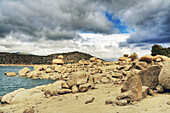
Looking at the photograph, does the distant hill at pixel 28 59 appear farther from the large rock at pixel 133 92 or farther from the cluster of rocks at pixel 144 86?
the large rock at pixel 133 92

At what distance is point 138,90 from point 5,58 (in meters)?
124

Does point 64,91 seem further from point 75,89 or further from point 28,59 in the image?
point 28,59

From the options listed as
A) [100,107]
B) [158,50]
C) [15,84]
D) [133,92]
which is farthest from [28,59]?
[133,92]

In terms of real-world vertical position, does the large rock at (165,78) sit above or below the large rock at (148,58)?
below

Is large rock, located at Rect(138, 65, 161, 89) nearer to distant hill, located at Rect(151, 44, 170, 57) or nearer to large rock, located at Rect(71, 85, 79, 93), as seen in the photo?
large rock, located at Rect(71, 85, 79, 93)

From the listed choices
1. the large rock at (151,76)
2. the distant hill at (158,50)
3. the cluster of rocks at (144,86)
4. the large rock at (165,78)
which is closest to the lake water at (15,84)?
the cluster of rocks at (144,86)

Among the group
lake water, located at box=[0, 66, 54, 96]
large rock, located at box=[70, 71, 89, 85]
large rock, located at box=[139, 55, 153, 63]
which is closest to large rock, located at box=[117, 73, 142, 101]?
large rock, located at box=[70, 71, 89, 85]

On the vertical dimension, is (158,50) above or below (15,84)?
above

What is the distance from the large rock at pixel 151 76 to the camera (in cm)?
838

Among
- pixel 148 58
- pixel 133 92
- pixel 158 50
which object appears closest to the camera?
pixel 133 92

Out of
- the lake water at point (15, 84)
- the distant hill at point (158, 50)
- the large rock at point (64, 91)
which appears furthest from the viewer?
the distant hill at point (158, 50)

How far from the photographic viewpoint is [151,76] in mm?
8562

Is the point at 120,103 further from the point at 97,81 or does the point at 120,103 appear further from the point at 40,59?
the point at 40,59

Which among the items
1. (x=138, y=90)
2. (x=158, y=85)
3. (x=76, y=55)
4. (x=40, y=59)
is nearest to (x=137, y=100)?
(x=138, y=90)
